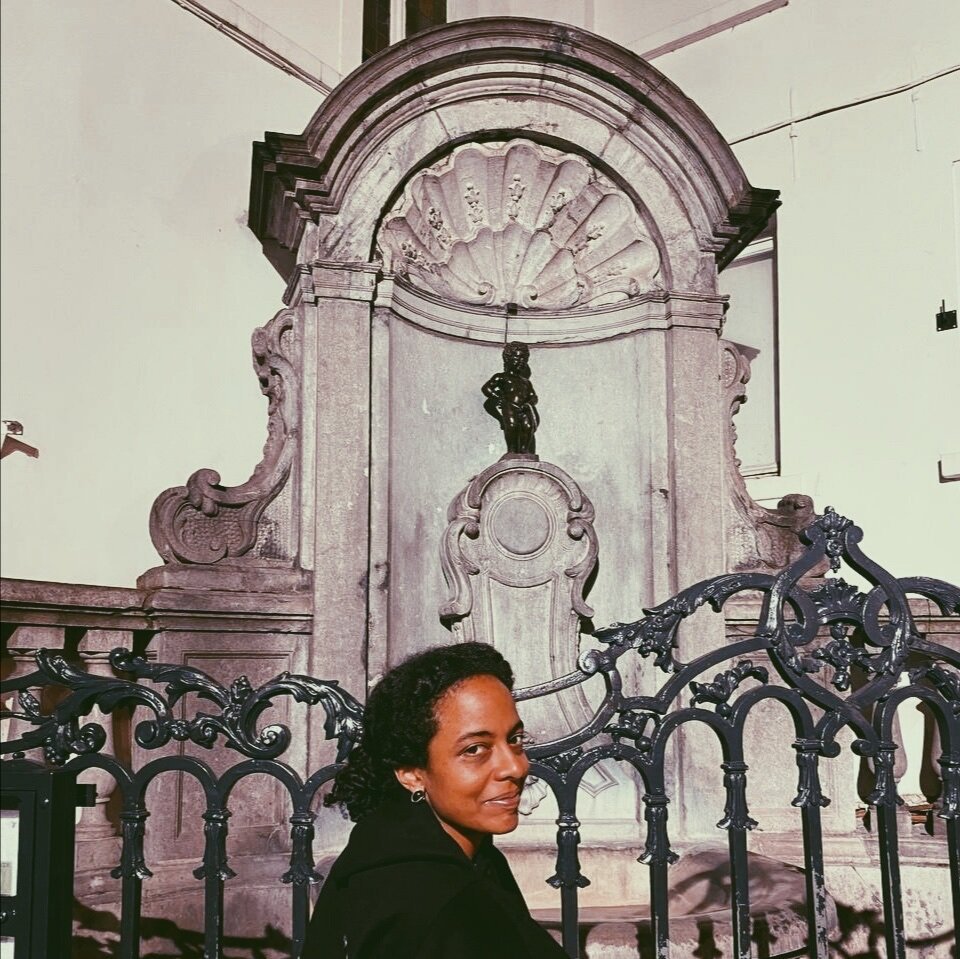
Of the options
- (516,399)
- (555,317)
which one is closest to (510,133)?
(555,317)

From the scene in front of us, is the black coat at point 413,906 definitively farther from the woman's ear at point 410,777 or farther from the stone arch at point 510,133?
the stone arch at point 510,133

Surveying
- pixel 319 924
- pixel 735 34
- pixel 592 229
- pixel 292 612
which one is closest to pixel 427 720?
pixel 319 924

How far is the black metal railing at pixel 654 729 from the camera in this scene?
8.91ft

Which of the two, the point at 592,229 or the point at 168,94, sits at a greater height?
the point at 168,94

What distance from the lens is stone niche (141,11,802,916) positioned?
5.70 m

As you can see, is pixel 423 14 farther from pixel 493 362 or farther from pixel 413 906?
pixel 413 906

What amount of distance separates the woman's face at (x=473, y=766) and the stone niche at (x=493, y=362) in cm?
348

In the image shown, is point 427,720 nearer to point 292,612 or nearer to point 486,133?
point 292,612

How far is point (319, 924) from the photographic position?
1854mm

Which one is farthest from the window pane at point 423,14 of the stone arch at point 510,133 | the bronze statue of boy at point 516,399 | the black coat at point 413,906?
the black coat at point 413,906

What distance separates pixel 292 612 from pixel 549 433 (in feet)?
6.38

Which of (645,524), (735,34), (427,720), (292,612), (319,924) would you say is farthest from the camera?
(735,34)

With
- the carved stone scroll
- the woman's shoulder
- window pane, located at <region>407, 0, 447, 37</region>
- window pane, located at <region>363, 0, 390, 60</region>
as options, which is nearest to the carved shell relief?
the carved stone scroll

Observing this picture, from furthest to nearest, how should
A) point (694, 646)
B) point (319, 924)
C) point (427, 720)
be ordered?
point (694, 646), point (427, 720), point (319, 924)
